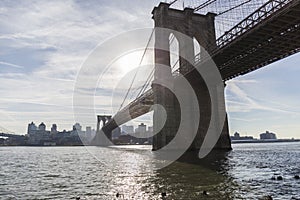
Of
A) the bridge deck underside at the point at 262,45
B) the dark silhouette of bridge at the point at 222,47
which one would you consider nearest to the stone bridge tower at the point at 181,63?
the dark silhouette of bridge at the point at 222,47

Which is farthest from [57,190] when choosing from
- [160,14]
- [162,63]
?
[160,14]

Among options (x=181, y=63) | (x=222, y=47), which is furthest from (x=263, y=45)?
(x=181, y=63)

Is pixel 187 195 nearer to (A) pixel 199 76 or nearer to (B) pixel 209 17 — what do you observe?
(A) pixel 199 76

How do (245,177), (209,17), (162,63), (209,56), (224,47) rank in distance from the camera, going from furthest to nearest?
(209,17) → (162,63) → (209,56) → (224,47) → (245,177)

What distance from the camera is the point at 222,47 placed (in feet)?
133

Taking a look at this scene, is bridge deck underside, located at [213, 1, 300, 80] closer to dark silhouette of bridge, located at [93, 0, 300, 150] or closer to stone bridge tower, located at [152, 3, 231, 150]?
dark silhouette of bridge, located at [93, 0, 300, 150]

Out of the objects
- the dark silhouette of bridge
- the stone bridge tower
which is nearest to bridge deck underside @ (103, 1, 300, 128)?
the dark silhouette of bridge

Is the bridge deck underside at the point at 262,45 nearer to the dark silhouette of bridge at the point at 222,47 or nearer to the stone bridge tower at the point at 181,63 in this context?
the dark silhouette of bridge at the point at 222,47

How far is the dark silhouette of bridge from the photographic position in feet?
102

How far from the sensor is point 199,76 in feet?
171

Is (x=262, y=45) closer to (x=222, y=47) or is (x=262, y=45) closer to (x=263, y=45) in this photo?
(x=263, y=45)

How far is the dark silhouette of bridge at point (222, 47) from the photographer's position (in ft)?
102

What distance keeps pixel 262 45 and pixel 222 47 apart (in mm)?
5224

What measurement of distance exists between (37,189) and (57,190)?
155 centimetres
